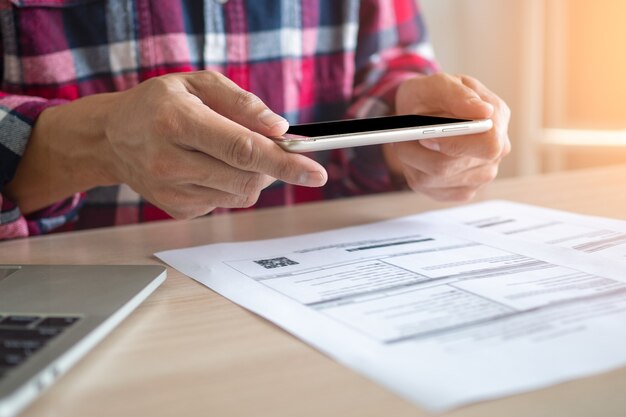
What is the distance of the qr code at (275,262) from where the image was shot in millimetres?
531

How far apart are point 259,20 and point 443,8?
4.62ft

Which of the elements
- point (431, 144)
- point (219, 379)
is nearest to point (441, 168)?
point (431, 144)

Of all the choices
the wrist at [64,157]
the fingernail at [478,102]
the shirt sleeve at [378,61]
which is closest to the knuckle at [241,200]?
the wrist at [64,157]

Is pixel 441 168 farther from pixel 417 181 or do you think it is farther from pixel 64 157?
pixel 64 157

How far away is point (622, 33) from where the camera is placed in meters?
2.04

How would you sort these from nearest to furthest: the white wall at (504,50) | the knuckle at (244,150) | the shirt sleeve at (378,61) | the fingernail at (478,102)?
the knuckle at (244,150), the fingernail at (478,102), the shirt sleeve at (378,61), the white wall at (504,50)

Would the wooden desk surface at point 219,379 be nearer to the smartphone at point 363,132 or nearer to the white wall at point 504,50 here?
the smartphone at point 363,132

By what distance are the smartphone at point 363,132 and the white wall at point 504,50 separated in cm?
174

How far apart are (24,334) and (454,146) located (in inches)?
17.1

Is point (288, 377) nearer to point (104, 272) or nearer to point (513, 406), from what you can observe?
point (513, 406)

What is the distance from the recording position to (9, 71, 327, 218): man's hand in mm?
504

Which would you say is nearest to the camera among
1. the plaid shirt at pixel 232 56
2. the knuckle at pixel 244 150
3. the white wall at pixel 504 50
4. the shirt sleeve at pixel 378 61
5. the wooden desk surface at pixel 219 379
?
the wooden desk surface at pixel 219 379

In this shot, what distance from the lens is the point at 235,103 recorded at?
0.54 metres

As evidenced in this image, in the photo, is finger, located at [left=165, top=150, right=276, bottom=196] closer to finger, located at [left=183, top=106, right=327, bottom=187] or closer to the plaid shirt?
finger, located at [left=183, top=106, right=327, bottom=187]
